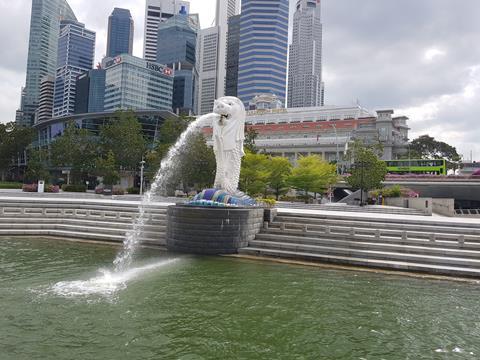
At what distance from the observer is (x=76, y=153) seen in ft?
170

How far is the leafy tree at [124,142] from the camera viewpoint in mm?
51344

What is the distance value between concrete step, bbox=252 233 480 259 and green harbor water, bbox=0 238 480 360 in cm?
204

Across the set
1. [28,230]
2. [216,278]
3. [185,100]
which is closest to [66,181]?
[28,230]

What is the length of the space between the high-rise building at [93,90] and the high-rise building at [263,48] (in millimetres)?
55189

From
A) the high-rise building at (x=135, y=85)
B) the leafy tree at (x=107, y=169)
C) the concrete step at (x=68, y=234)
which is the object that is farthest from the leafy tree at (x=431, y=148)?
the high-rise building at (x=135, y=85)

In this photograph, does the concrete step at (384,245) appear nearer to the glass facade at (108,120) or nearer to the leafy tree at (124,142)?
the leafy tree at (124,142)

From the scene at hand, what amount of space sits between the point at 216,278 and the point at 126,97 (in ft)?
378

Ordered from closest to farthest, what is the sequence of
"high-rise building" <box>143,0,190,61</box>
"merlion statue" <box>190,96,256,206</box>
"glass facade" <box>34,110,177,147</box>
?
1. "merlion statue" <box>190,96,256,206</box>
2. "glass facade" <box>34,110,177,147</box>
3. "high-rise building" <box>143,0,190,61</box>

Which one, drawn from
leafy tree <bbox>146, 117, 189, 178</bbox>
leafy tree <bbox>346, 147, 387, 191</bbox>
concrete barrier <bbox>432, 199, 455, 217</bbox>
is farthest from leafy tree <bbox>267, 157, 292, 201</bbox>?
concrete barrier <bbox>432, 199, 455, 217</bbox>

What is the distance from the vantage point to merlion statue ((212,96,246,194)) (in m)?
17.4

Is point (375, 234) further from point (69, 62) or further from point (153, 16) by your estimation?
point (153, 16)

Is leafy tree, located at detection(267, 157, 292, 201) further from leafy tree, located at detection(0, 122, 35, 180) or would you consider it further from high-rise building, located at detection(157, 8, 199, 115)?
high-rise building, located at detection(157, 8, 199, 115)

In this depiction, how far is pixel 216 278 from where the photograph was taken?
11.2 metres

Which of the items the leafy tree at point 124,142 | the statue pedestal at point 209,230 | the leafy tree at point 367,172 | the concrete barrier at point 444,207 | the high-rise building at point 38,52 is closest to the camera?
the statue pedestal at point 209,230
